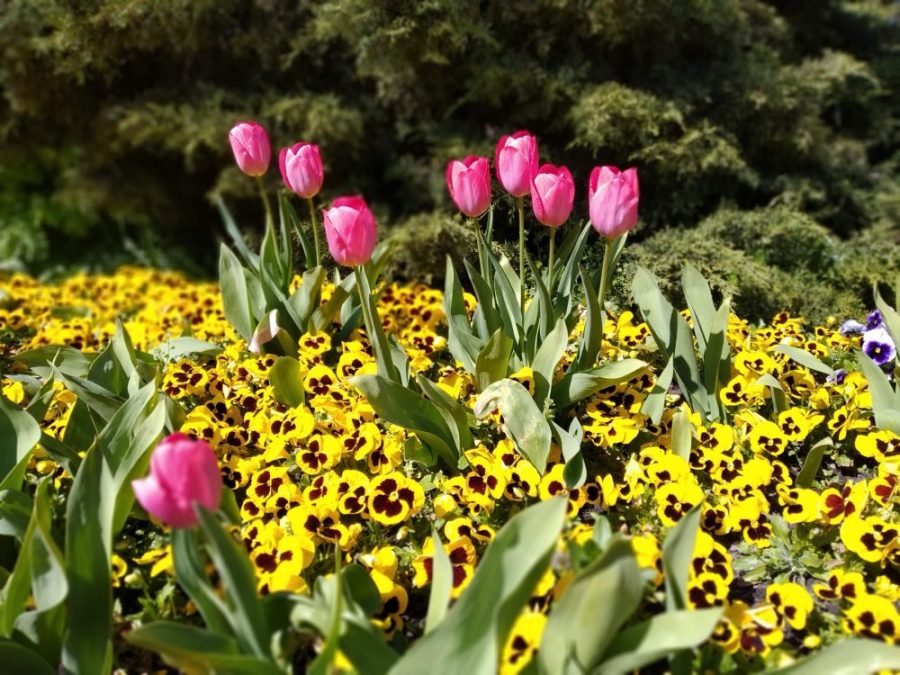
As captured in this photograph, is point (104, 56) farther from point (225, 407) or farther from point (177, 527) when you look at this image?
point (177, 527)

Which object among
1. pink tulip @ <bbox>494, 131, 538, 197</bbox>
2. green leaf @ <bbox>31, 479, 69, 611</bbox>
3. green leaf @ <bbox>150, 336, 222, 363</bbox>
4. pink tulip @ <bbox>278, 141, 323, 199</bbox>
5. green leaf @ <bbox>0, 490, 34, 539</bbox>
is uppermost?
pink tulip @ <bbox>494, 131, 538, 197</bbox>

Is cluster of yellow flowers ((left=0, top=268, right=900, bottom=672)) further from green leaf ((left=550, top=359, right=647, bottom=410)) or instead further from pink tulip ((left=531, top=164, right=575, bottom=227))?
pink tulip ((left=531, top=164, right=575, bottom=227))

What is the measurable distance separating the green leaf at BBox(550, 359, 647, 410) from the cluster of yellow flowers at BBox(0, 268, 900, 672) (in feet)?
0.28

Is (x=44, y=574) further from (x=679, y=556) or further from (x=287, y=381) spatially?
(x=679, y=556)

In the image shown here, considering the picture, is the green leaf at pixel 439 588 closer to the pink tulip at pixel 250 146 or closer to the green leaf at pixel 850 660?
the green leaf at pixel 850 660

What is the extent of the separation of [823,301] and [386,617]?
87.3 inches

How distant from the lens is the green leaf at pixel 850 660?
1.11 metres

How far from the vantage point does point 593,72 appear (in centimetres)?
403

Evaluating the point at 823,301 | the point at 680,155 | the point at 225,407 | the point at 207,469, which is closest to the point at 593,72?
the point at 680,155

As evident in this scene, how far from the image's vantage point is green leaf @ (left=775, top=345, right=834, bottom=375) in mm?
2070

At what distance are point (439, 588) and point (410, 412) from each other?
568mm

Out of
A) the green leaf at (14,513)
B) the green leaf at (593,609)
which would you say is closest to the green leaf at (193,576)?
the green leaf at (14,513)

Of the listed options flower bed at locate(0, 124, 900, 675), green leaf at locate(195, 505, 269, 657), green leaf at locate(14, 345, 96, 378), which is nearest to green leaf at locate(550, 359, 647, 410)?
flower bed at locate(0, 124, 900, 675)

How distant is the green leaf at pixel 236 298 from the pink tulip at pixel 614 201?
3.96 feet
